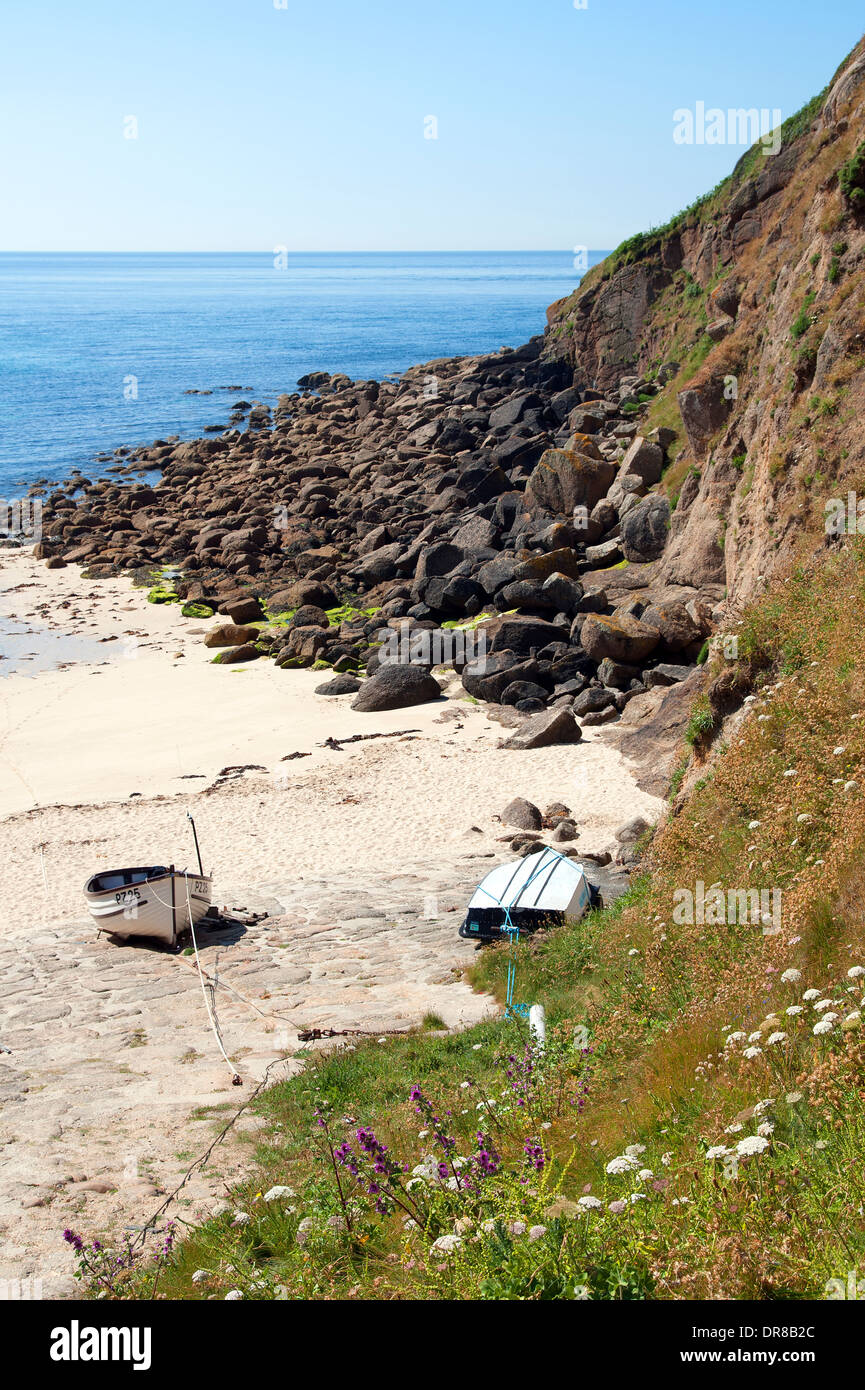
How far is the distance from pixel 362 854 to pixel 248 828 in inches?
106

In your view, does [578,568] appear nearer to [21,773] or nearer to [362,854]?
[362,854]

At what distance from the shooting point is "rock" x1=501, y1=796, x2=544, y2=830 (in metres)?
17.8

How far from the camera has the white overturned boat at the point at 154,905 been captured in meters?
14.8

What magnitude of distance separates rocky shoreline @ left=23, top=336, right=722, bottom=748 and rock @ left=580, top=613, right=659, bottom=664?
5 cm

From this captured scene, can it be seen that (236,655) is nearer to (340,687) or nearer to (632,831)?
(340,687)

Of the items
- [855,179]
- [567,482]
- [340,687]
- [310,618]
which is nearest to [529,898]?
[340,687]

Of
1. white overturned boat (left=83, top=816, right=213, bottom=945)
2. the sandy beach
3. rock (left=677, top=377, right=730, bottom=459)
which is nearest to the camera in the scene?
the sandy beach

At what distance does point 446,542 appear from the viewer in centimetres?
3250

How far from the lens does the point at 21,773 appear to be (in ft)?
75.9

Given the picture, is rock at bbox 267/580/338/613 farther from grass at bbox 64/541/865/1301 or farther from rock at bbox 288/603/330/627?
grass at bbox 64/541/865/1301

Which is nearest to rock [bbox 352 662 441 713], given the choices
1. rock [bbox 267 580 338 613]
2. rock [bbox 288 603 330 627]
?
rock [bbox 288 603 330 627]

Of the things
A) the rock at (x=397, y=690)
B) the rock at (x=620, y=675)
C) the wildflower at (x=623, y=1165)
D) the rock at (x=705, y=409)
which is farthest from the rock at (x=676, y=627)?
the wildflower at (x=623, y=1165)

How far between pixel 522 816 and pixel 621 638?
21.7ft
